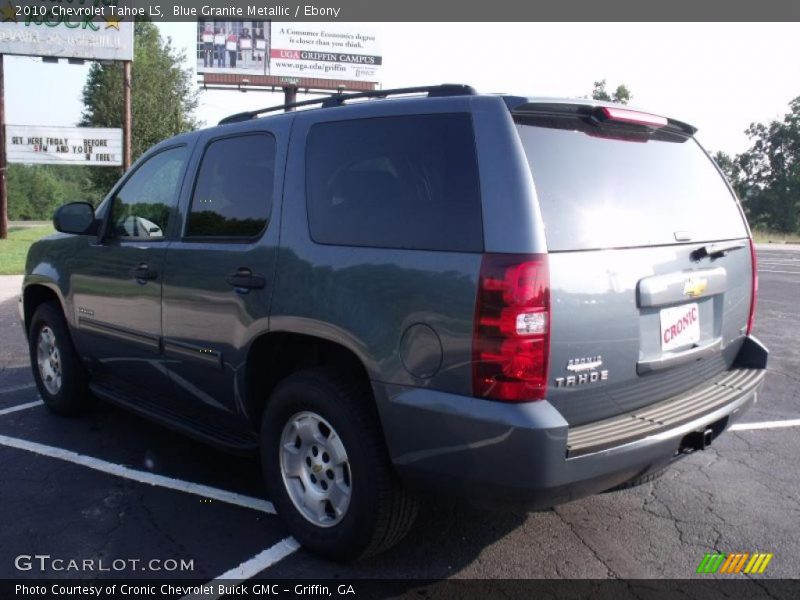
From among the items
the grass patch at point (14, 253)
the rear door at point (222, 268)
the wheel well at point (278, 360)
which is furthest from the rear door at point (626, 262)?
the grass patch at point (14, 253)

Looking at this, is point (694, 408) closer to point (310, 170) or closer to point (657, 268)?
point (657, 268)

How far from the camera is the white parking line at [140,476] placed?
3.67 m

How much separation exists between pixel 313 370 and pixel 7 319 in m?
7.83

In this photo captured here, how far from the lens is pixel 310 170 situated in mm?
3207

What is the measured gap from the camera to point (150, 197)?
13.9ft

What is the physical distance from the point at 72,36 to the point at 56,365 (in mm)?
21619

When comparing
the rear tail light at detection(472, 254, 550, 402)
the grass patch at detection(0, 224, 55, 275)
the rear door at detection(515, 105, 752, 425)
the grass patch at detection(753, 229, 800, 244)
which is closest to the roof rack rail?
the rear door at detection(515, 105, 752, 425)

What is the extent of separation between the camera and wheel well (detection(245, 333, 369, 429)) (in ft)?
10.3

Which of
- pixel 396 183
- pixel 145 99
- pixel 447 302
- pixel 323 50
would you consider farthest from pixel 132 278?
pixel 323 50

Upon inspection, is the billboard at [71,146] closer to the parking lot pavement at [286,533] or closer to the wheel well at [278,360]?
the parking lot pavement at [286,533]

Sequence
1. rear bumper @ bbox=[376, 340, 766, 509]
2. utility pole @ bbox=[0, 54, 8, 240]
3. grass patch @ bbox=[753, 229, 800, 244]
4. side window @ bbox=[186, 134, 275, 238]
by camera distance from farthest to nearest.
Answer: grass patch @ bbox=[753, 229, 800, 244] → utility pole @ bbox=[0, 54, 8, 240] → side window @ bbox=[186, 134, 275, 238] → rear bumper @ bbox=[376, 340, 766, 509]

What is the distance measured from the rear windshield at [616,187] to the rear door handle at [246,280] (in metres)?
1.40

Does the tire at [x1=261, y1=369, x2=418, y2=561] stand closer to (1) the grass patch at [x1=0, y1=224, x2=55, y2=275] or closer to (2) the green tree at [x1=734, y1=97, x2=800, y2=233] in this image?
(1) the grass patch at [x1=0, y1=224, x2=55, y2=275]

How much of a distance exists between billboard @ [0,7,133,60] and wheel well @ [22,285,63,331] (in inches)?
790
